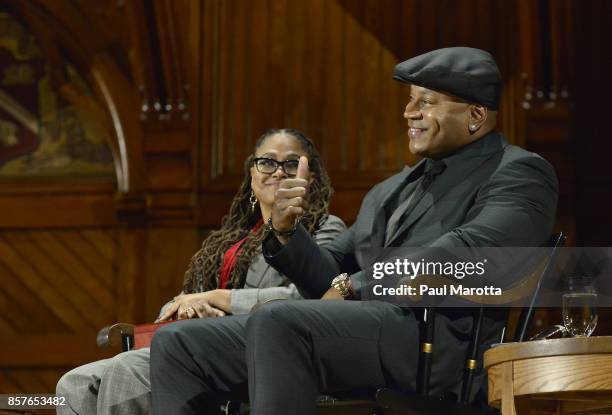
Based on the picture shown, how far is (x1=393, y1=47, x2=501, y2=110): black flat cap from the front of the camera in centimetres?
326

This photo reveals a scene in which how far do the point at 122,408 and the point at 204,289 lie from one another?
0.63 meters

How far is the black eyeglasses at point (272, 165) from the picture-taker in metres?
4.02

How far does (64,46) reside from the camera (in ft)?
18.6

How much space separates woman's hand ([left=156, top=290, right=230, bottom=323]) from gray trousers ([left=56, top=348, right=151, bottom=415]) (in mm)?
174

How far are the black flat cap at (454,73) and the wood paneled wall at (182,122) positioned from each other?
1786 mm

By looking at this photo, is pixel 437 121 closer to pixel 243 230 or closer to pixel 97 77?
pixel 243 230

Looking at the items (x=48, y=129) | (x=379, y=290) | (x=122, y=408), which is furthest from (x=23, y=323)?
(x=379, y=290)

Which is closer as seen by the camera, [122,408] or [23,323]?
[122,408]

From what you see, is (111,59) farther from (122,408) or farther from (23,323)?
(122,408)

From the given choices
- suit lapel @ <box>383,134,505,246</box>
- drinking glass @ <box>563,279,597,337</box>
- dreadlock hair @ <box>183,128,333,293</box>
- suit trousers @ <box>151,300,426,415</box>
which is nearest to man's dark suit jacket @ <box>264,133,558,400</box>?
suit lapel @ <box>383,134,505,246</box>

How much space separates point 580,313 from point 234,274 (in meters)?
1.43

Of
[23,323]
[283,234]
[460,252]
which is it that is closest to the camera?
[460,252]

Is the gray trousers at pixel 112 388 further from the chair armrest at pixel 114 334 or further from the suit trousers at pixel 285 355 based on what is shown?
the suit trousers at pixel 285 355

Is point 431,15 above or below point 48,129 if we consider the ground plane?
above
